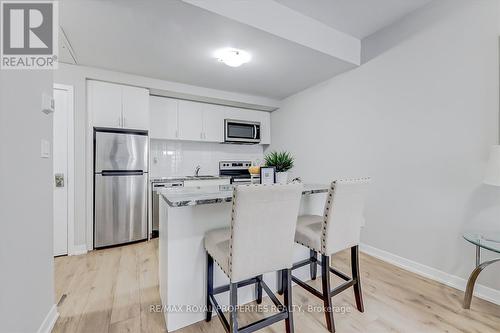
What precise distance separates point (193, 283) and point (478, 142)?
255 centimetres

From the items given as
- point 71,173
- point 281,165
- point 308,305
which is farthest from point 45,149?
point 308,305

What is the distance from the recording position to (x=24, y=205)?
1.18m

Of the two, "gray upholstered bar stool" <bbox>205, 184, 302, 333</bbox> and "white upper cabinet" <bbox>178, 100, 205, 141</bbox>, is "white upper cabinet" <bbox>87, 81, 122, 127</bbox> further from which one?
"gray upholstered bar stool" <bbox>205, 184, 302, 333</bbox>

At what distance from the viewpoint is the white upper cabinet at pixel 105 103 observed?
2.83m

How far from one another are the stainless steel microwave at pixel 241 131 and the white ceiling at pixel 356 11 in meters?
2.19

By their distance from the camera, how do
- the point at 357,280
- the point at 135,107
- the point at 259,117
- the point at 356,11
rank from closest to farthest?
1. the point at 357,280
2. the point at 356,11
3. the point at 135,107
4. the point at 259,117

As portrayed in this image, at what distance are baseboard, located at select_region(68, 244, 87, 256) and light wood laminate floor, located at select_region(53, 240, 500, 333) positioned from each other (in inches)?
12.9

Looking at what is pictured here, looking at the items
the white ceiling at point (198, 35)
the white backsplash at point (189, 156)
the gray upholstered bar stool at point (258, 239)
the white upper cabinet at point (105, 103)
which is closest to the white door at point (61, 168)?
the white upper cabinet at point (105, 103)

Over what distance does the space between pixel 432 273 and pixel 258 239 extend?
6.80ft

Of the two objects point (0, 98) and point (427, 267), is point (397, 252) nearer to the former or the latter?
point (427, 267)

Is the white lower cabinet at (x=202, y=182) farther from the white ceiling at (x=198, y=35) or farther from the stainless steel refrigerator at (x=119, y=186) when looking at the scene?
the white ceiling at (x=198, y=35)

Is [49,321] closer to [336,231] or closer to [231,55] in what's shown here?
[336,231]

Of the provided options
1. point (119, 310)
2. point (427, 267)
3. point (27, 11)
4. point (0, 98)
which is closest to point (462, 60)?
point (427, 267)

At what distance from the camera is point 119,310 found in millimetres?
1658
